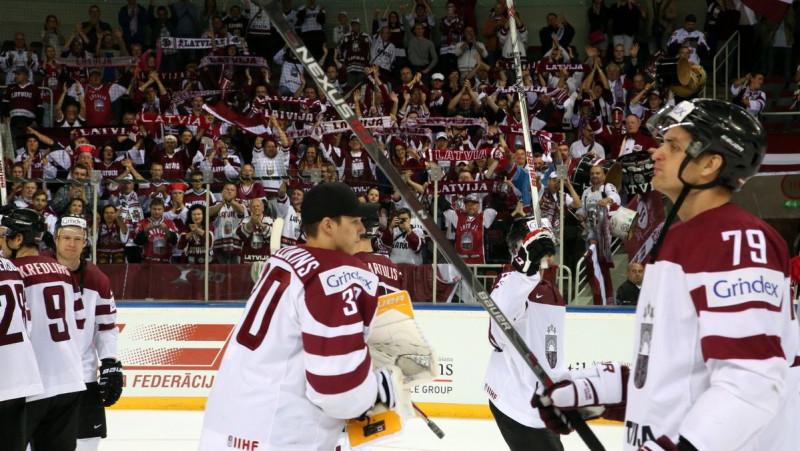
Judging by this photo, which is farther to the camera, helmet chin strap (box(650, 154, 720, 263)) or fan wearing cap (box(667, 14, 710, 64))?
fan wearing cap (box(667, 14, 710, 64))

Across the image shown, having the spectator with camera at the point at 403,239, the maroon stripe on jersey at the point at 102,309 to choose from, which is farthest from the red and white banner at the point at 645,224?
the maroon stripe on jersey at the point at 102,309

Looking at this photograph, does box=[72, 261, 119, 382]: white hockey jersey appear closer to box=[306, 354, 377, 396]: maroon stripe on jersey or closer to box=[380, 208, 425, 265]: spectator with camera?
box=[306, 354, 377, 396]: maroon stripe on jersey

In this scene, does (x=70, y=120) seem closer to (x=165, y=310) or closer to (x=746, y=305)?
(x=165, y=310)

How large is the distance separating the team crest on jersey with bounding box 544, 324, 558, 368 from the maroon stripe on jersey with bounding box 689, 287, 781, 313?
2725mm

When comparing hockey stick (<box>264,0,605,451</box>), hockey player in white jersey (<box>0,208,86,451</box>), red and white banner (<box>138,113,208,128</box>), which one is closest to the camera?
hockey stick (<box>264,0,605,451</box>)

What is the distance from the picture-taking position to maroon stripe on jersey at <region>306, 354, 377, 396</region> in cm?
288

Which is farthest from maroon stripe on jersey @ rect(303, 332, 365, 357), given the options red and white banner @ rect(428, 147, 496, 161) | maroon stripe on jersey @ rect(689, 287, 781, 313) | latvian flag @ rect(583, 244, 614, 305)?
red and white banner @ rect(428, 147, 496, 161)

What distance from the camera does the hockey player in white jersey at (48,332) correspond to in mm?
5035

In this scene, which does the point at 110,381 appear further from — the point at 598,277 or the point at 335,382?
the point at 598,277

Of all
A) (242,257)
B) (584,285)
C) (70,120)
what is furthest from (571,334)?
(70,120)

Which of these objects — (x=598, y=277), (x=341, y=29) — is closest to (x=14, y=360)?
(x=598, y=277)

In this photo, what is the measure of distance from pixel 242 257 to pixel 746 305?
8.00 metres

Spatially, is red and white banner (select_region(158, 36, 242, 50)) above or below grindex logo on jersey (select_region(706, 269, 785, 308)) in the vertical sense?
above

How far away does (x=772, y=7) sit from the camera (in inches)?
466
